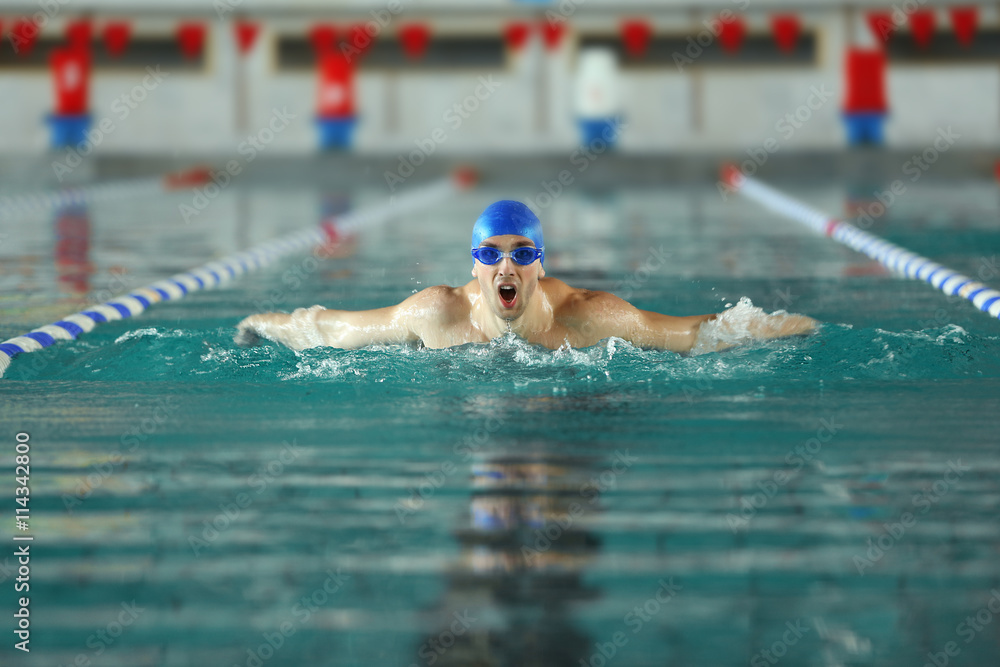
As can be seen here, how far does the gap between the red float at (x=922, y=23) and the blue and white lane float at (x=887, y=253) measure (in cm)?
488

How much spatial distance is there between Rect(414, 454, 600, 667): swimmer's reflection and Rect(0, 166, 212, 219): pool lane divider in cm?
791

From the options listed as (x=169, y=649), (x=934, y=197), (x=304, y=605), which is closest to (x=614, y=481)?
(x=304, y=605)

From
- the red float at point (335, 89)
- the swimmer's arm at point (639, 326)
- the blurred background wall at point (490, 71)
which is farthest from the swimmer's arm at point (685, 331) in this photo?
the blurred background wall at point (490, 71)

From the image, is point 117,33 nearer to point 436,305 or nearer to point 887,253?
point 887,253

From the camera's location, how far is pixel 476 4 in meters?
14.9

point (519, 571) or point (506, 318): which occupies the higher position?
point (506, 318)

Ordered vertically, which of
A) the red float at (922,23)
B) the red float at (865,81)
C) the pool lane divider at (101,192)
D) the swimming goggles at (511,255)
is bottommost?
the swimming goggles at (511,255)

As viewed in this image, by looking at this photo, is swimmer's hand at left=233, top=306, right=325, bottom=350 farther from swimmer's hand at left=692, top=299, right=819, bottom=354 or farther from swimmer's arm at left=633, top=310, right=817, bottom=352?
swimmer's hand at left=692, top=299, right=819, bottom=354

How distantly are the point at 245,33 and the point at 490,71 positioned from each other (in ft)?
10.1

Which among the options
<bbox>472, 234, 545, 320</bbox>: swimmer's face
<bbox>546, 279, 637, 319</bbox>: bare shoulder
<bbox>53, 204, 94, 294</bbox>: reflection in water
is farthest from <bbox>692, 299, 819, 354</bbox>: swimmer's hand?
<bbox>53, 204, 94, 294</bbox>: reflection in water

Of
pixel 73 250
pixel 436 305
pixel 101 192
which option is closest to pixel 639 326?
pixel 436 305

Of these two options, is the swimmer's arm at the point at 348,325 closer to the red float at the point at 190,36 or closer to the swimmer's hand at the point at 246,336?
the swimmer's hand at the point at 246,336

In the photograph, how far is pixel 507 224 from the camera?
3432mm

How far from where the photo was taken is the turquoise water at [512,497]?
5.79 feet
